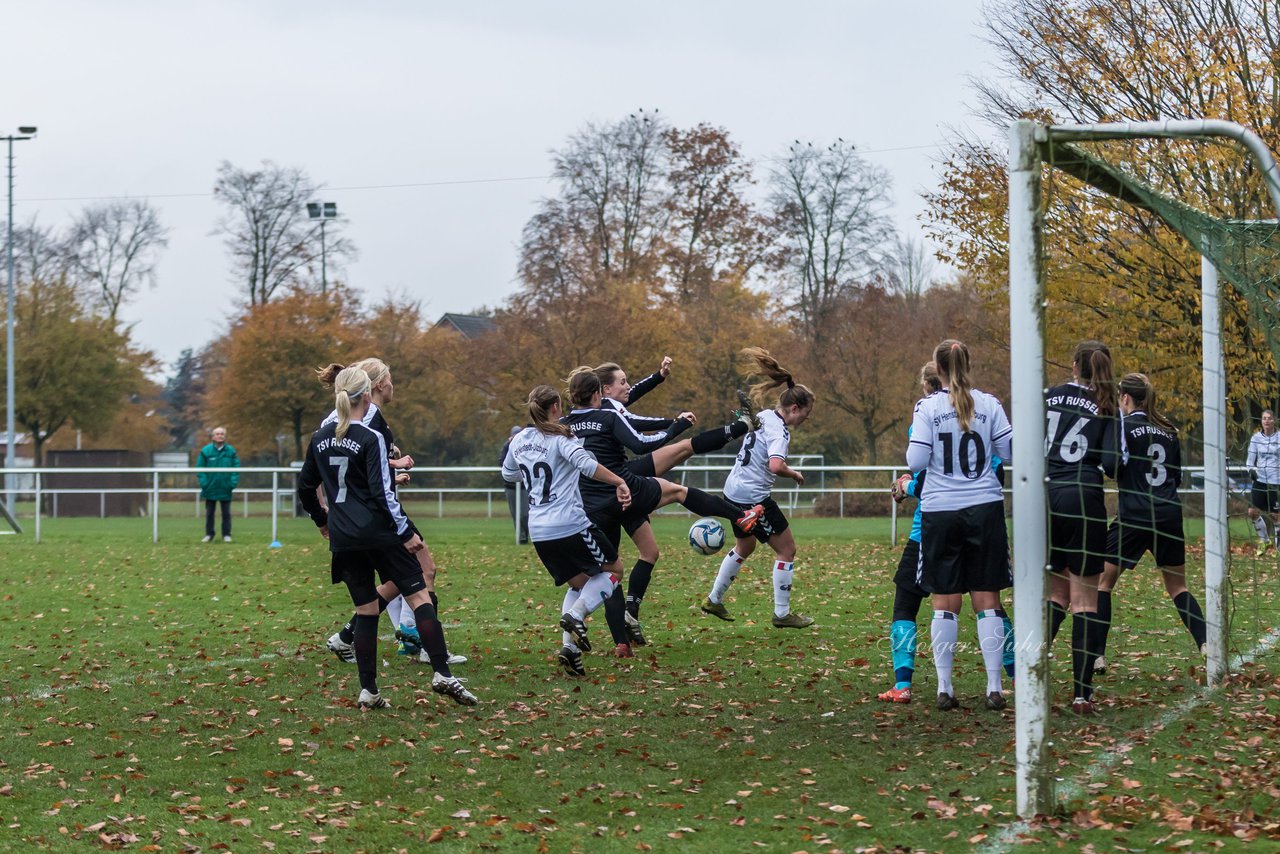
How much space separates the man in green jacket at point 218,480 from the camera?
20.4 meters

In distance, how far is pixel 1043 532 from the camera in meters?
5.12

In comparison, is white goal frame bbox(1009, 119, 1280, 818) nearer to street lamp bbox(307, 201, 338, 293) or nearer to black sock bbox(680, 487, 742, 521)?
black sock bbox(680, 487, 742, 521)

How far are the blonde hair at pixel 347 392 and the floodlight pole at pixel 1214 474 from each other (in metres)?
4.58

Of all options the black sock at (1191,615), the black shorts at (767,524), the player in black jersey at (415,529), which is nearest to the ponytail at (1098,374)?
the black sock at (1191,615)

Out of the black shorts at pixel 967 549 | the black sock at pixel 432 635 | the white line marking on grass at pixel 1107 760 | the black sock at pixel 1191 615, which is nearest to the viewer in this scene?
the white line marking on grass at pixel 1107 760

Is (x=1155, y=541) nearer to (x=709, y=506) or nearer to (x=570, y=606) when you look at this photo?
(x=709, y=506)

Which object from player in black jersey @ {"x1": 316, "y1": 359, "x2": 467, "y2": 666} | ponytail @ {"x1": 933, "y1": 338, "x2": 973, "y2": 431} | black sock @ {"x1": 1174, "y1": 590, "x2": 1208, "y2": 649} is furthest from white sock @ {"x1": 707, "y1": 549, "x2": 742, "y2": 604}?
ponytail @ {"x1": 933, "y1": 338, "x2": 973, "y2": 431}

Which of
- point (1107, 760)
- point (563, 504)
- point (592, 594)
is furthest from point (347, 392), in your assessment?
point (1107, 760)

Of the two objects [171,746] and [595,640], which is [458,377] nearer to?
[595,640]

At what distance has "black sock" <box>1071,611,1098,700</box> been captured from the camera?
698 centimetres

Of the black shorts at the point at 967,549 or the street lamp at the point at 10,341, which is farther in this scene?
the street lamp at the point at 10,341

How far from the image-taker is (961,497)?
6.80 m

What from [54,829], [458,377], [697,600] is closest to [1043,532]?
[54,829]

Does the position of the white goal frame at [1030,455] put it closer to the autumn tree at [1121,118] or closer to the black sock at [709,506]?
the black sock at [709,506]
